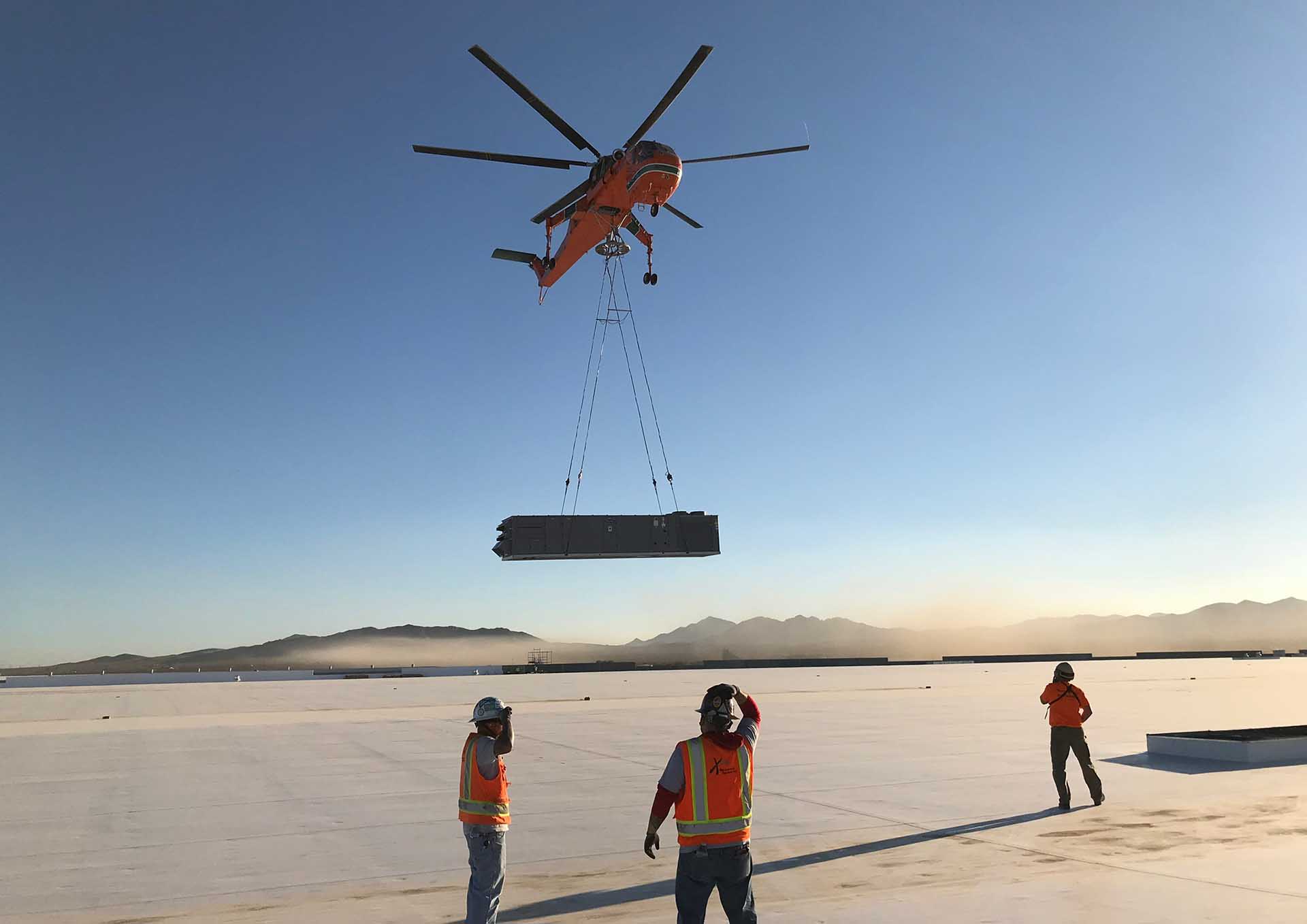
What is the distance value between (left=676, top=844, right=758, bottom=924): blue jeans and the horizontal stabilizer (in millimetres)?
24600

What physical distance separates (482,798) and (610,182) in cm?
1865

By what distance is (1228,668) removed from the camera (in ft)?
234

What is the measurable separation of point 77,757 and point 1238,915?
23.2 meters

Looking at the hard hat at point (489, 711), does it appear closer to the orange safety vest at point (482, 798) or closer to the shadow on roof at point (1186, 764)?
the orange safety vest at point (482, 798)

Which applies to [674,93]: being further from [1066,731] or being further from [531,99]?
[1066,731]

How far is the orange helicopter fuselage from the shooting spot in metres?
22.3

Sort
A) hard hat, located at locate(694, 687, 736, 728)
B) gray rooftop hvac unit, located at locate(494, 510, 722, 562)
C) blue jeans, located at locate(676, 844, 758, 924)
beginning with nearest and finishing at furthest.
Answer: blue jeans, located at locate(676, 844, 758, 924) → hard hat, located at locate(694, 687, 736, 728) → gray rooftop hvac unit, located at locate(494, 510, 722, 562)

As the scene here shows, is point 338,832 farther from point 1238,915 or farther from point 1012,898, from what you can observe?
point 1238,915

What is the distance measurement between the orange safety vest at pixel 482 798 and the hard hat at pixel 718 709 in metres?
1.77

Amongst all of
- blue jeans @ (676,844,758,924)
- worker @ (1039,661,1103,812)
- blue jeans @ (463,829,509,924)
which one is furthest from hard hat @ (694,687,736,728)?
worker @ (1039,661,1103,812)

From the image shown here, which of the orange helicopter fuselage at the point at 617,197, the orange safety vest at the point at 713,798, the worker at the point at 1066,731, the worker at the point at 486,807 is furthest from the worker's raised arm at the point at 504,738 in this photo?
the orange helicopter fuselage at the point at 617,197

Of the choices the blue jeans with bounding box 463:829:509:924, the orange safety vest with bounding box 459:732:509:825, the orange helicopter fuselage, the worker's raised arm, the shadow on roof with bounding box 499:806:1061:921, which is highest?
the orange helicopter fuselage

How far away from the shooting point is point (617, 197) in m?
23.5

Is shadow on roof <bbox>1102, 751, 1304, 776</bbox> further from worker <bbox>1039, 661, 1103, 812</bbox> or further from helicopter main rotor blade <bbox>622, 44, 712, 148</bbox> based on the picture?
helicopter main rotor blade <bbox>622, 44, 712, 148</bbox>
